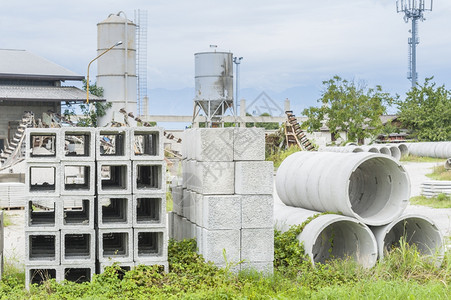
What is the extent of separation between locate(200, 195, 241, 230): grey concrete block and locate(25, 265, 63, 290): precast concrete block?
7.02 ft

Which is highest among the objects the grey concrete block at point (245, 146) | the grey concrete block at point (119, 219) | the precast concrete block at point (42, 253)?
the grey concrete block at point (245, 146)

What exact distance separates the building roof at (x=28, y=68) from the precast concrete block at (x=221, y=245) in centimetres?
3652

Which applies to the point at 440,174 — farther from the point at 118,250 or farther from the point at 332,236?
the point at 118,250

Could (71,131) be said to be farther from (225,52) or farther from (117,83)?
(117,83)

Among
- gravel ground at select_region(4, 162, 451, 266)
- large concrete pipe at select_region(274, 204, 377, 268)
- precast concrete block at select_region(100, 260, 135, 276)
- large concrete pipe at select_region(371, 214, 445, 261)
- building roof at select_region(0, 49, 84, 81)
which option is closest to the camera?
precast concrete block at select_region(100, 260, 135, 276)

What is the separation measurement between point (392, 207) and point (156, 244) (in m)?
3.99

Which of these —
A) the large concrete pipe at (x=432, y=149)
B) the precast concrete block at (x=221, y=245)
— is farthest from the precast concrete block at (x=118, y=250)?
the large concrete pipe at (x=432, y=149)

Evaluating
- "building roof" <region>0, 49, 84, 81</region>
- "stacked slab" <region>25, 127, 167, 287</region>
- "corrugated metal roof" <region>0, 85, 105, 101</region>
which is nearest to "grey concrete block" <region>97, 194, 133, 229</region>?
"stacked slab" <region>25, 127, 167, 287</region>

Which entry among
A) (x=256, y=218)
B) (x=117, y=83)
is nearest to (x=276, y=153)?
(x=117, y=83)

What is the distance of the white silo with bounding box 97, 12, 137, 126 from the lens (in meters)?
47.3

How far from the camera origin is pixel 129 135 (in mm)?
9523

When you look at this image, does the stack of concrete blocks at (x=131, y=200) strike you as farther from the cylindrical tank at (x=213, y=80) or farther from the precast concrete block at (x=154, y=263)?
the cylindrical tank at (x=213, y=80)

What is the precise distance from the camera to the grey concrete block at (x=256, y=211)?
9.86 m

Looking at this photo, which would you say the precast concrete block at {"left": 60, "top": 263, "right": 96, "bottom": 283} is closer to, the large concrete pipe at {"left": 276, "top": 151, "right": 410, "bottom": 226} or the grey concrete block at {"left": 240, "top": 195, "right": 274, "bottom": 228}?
the grey concrete block at {"left": 240, "top": 195, "right": 274, "bottom": 228}
